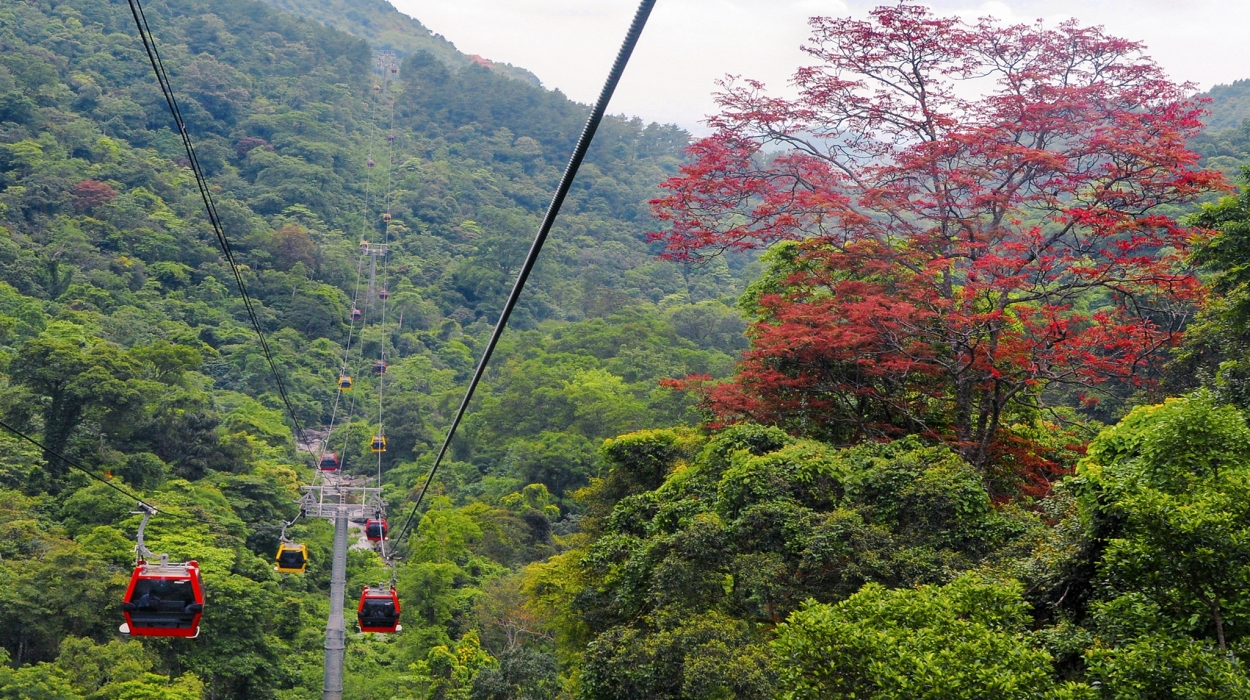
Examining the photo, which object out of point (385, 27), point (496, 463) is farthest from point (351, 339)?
point (385, 27)

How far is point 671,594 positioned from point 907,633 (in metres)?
3.86

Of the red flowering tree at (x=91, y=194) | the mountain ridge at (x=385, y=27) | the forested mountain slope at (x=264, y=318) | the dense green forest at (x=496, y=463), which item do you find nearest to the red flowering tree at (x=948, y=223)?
the dense green forest at (x=496, y=463)

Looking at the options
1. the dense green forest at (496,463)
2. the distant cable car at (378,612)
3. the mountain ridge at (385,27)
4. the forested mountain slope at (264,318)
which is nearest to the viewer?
the dense green forest at (496,463)

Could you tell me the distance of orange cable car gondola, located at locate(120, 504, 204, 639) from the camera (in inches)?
312

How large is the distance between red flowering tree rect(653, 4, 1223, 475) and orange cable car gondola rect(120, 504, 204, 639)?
Result: 5.72m

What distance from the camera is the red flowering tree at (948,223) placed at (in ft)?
30.4

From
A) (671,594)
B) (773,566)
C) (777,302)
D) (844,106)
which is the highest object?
(844,106)

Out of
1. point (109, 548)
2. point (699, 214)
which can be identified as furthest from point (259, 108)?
point (699, 214)

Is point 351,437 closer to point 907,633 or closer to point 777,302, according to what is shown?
point 777,302

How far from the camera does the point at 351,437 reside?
99.2 feet

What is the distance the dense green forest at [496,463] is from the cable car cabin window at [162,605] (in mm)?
3348

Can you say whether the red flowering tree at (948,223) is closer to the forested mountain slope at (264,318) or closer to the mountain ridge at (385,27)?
the forested mountain slope at (264,318)

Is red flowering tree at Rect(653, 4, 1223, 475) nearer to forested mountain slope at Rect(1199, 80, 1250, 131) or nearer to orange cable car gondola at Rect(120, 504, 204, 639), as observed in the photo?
orange cable car gondola at Rect(120, 504, 204, 639)

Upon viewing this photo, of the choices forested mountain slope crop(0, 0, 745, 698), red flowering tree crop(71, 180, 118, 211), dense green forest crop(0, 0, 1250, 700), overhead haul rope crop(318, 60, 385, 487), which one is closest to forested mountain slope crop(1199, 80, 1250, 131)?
dense green forest crop(0, 0, 1250, 700)
